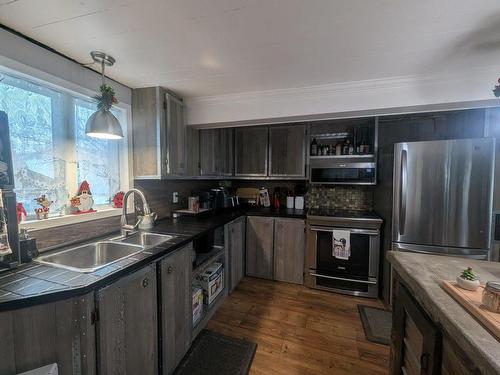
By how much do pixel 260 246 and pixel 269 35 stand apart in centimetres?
228

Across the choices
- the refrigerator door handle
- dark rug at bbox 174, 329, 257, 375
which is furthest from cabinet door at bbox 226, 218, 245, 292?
the refrigerator door handle

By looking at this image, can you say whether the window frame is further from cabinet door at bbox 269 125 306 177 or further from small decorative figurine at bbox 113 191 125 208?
cabinet door at bbox 269 125 306 177

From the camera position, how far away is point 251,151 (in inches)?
126

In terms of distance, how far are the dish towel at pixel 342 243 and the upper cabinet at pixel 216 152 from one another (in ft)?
5.44

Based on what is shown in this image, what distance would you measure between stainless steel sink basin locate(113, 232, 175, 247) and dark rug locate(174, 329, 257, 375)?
904 millimetres

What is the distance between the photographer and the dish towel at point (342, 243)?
8.06 feet

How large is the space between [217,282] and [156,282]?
1.00m

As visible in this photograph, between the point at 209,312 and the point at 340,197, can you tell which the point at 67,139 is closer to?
the point at 209,312

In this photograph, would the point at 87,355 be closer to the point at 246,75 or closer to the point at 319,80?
the point at 246,75

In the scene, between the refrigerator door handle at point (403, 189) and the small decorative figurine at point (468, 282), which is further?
the refrigerator door handle at point (403, 189)

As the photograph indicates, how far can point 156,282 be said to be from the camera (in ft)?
4.42

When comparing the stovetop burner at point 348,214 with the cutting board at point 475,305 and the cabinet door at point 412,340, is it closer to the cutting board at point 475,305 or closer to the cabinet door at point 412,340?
the cabinet door at point 412,340

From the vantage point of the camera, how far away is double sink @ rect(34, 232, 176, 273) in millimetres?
1419

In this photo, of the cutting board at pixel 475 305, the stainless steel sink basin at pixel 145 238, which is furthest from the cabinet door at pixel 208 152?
the cutting board at pixel 475 305
